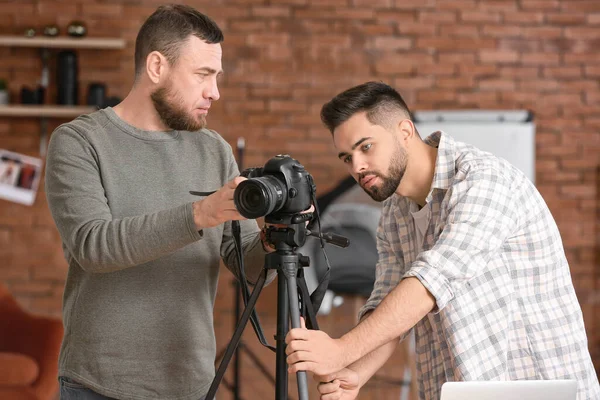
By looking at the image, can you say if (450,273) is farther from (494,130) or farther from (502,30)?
(502,30)

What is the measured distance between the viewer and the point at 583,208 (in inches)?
170

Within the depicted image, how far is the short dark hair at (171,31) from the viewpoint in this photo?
1.58 metres

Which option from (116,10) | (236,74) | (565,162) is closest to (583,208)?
(565,162)

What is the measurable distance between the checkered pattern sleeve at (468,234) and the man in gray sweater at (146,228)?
352mm

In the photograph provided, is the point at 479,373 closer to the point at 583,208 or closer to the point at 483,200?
the point at 483,200

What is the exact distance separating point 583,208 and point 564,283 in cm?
294

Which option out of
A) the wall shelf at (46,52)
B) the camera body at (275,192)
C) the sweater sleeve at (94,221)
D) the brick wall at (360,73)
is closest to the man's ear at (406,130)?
the camera body at (275,192)

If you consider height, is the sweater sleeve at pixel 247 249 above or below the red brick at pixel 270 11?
below

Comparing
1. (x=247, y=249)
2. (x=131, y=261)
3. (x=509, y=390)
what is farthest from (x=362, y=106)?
(x=509, y=390)

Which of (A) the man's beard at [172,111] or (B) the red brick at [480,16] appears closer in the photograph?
(A) the man's beard at [172,111]

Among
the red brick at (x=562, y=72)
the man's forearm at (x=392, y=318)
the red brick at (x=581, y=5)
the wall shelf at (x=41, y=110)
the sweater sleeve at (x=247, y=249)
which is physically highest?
the red brick at (x=581, y=5)

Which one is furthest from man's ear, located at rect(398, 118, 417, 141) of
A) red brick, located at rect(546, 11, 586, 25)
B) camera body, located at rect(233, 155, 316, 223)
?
red brick, located at rect(546, 11, 586, 25)

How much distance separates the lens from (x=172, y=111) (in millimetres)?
1584

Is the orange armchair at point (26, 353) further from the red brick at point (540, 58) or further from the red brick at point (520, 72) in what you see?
the red brick at point (540, 58)
